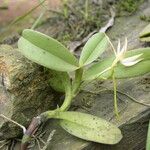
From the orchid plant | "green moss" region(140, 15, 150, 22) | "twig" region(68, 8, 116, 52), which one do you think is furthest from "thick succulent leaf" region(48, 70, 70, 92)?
"green moss" region(140, 15, 150, 22)

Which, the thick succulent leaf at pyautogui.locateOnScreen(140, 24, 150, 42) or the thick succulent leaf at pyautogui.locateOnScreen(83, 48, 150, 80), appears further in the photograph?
the thick succulent leaf at pyautogui.locateOnScreen(140, 24, 150, 42)

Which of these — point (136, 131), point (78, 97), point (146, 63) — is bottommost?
point (136, 131)

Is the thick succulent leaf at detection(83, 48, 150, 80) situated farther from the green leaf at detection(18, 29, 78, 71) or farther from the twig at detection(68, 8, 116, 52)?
the twig at detection(68, 8, 116, 52)

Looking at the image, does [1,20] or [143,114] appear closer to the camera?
[143,114]

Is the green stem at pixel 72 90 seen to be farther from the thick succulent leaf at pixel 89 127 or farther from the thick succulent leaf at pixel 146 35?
the thick succulent leaf at pixel 146 35

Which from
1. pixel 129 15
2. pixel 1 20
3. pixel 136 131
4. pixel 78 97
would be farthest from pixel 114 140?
pixel 1 20

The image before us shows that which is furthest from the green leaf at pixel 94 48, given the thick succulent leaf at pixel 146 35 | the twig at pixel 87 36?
the twig at pixel 87 36

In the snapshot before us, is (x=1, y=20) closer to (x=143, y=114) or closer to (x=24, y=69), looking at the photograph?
(x=24, y=69)
